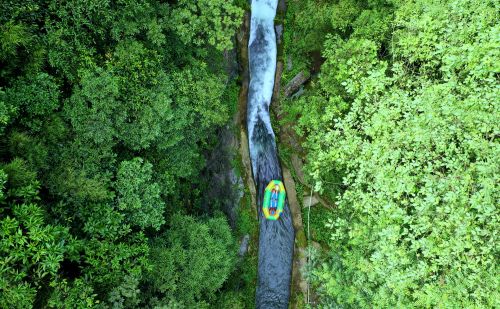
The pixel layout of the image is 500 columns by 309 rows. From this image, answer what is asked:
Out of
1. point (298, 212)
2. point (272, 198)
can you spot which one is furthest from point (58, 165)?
point (298, 212)

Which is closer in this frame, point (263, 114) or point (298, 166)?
point (298, 166)

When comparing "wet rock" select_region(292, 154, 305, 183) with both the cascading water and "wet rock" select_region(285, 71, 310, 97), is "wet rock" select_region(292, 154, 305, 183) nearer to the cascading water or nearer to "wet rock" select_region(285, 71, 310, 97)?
the cascading water

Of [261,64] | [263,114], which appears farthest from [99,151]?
[261,64]

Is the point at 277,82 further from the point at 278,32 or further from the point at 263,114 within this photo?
the point at 278,32

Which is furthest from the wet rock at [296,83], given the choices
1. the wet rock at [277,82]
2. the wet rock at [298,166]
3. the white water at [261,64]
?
the wet rock at [298,166]

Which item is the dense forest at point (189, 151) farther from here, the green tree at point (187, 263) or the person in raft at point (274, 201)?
the person in raft at point (274, 201)

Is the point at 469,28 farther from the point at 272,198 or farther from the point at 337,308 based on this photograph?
the point at 272,198

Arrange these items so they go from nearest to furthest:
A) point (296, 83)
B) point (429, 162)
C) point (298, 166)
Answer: point (429, 162), point (296, 83), point (298, 166)

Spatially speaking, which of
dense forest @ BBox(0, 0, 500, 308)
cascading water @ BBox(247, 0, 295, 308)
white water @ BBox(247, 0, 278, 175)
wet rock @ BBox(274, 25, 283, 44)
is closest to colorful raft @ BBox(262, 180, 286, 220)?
cascading water @ BBox(247, 0, 295, 308)
